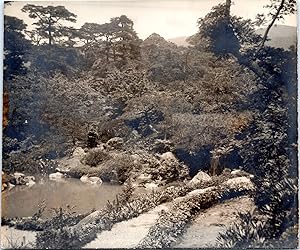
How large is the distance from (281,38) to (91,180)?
758mm

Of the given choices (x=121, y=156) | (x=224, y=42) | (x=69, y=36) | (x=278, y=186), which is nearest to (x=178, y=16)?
(x=224, y=42)

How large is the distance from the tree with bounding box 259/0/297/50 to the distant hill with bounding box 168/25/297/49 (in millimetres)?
22

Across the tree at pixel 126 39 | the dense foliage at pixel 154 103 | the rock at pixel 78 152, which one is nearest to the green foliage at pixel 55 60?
the dense foliage at pixel 154 103

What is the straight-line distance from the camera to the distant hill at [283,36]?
1.75 meters

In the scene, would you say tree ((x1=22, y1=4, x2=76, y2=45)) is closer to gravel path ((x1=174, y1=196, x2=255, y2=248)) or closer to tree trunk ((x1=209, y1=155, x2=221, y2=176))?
tree trunk ((x1=209, y1=155, x2=221, y2=176))

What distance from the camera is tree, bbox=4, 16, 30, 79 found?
1723 mm

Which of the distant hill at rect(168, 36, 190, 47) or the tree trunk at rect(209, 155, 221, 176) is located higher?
the distant hill at rect(168, 36, 190, 47)

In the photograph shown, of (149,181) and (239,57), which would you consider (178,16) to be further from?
(149,181)

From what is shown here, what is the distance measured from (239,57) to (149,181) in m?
0.50

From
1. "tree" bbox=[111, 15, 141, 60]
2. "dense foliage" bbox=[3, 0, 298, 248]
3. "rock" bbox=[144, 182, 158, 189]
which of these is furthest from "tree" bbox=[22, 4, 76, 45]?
"rock" bbox=[144, 182, 158, 189]

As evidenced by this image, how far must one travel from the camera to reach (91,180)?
1.70 m

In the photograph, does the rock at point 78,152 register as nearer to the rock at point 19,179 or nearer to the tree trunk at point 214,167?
the rock at point 19,179

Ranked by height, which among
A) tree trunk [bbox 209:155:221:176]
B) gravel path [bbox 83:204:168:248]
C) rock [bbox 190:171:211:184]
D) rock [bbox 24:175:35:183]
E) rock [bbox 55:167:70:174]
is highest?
tree trunk [bbox 209:155:221:176]

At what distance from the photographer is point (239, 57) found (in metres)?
1.77
